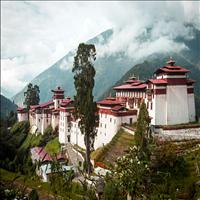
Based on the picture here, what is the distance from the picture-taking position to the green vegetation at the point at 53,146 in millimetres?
59769

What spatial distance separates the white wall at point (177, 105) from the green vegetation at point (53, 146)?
23.3m

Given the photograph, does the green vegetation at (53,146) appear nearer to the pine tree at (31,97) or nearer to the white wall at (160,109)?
the white wall at (160,109)

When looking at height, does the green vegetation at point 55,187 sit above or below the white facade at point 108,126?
below

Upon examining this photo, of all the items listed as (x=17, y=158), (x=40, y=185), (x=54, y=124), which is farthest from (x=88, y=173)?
(x=54, y=124)

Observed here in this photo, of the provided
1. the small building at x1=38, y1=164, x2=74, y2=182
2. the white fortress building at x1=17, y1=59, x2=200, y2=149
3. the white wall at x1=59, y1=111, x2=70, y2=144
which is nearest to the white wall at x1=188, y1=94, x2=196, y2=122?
the white fortress building at x1=17, y1=59, x2=200, y2=149

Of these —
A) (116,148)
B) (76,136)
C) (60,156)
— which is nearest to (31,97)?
(76,136)

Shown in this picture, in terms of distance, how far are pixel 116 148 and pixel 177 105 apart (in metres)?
10.2

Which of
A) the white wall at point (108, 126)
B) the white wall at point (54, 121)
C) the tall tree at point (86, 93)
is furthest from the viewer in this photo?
the white wall at point (54, 121)

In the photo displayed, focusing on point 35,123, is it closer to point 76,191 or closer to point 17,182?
point 17,182

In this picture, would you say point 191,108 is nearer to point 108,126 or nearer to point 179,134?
point 179,134

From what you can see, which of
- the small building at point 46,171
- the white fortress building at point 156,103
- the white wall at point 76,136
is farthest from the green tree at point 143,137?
the white wall at point 76,136

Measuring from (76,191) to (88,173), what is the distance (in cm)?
624

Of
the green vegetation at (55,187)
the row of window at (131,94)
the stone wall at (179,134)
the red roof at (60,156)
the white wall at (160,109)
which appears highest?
the row of window at (131,94)

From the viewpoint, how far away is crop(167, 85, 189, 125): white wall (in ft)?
144
